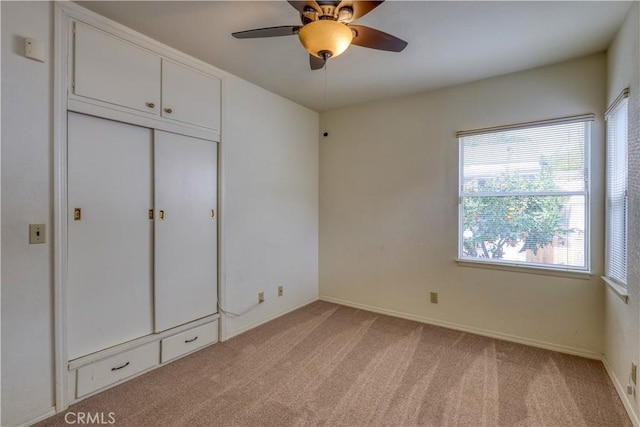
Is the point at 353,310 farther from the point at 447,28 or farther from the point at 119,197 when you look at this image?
the point at 447,28

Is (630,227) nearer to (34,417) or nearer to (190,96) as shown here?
(190,96)

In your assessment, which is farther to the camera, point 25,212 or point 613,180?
point 613,180

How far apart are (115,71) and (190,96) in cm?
59

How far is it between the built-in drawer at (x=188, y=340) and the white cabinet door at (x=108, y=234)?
0.74 ft

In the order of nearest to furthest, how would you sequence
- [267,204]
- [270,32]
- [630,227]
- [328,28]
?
[328,28] < [270,32] < [630,227] < [267,204]

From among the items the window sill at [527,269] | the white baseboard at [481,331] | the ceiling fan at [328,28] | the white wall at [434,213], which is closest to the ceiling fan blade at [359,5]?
the ceiling fan at [328,28]

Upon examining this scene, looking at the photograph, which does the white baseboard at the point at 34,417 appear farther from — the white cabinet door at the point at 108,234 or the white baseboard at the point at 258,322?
the white baseboard at the point at 258,322

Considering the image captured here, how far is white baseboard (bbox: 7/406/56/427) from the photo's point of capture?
1726 mm

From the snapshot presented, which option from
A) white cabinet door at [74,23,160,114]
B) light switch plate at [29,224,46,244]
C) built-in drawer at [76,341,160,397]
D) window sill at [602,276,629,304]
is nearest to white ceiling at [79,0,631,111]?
white cabinet door at [74,23,160,114]

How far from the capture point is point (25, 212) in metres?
1.76

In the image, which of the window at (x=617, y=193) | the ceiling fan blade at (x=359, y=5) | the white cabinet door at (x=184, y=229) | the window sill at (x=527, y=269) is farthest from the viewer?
the window sill at (x=527, y=269)

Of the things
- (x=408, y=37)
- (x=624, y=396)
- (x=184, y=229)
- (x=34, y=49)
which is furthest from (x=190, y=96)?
(x=624, y=396)

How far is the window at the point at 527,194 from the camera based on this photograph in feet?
8.55

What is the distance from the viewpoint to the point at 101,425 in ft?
5.85
